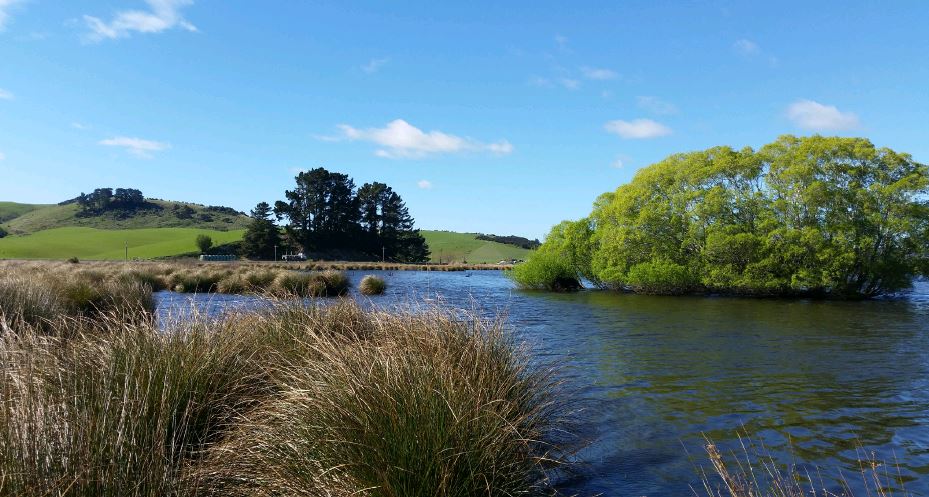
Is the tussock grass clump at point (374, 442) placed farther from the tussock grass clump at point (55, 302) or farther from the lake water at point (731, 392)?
the tussock grass clump at point (55, 302)

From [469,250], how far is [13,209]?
134 meters

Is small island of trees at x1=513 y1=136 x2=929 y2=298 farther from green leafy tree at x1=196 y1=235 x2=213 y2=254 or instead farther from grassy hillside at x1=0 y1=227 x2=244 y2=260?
grassy hillside at x1=0 y1=227 x2=244 y2=260

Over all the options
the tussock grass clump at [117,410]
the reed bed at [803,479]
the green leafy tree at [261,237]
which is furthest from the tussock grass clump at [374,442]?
the green leafy tree at [261,237]

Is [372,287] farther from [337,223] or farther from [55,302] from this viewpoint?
[337,223]

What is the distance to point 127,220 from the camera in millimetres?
150625

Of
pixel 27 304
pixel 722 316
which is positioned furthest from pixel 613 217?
pixel 27 304

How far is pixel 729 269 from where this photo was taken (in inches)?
1428

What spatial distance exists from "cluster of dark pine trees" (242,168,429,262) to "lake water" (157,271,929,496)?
290 ft

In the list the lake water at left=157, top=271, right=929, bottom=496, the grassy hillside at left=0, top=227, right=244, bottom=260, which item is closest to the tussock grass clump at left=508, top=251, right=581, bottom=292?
the lake water at left=157, top=271, right=929, bottom=496

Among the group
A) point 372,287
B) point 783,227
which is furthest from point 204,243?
point 783,227

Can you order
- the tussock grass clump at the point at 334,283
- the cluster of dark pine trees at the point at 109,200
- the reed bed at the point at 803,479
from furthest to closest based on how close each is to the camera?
the cluster of dark pine trees at the point at 109,200 < the tussock grass clump at the point at 334,283 < the reed bed at the point at 803,479

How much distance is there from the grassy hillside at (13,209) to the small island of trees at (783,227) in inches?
7144

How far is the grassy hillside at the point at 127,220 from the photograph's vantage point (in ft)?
472

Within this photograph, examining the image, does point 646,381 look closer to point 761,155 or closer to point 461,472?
point 461,472
